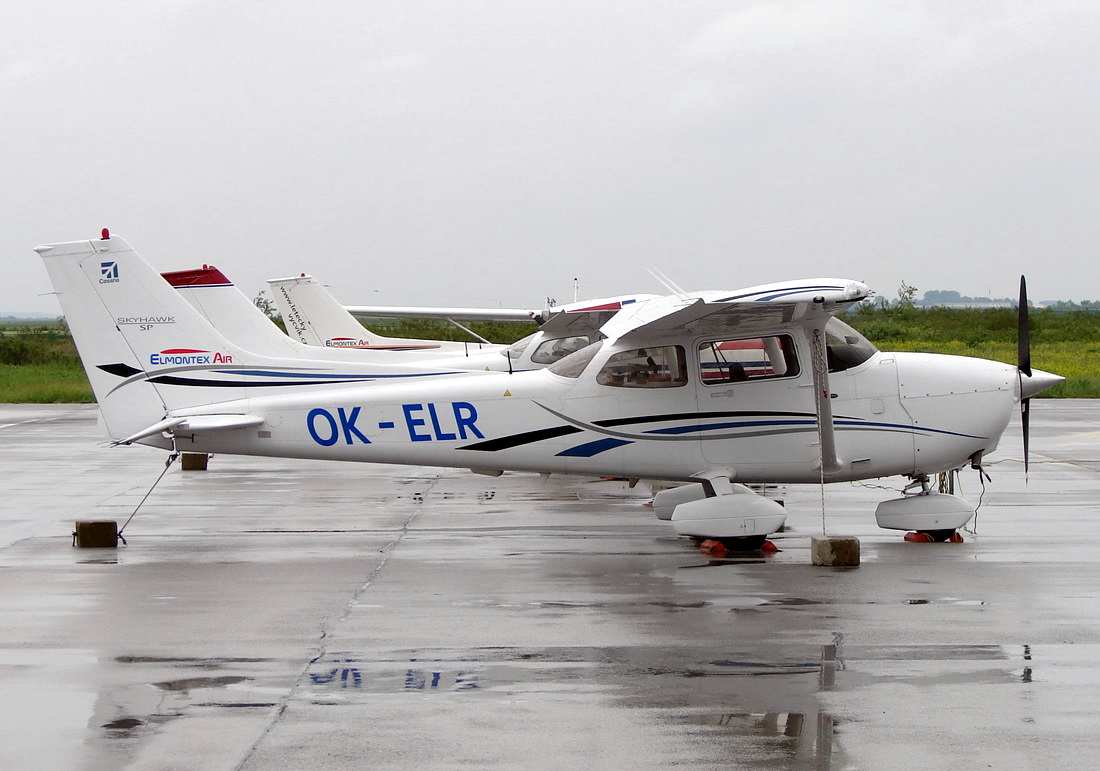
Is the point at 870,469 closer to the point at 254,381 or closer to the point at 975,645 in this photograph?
the point at 975,645

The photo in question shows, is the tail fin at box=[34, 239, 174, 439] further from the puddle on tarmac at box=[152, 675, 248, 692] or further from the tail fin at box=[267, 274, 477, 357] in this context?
the tail fin at box=[267, 274, 477, 357]

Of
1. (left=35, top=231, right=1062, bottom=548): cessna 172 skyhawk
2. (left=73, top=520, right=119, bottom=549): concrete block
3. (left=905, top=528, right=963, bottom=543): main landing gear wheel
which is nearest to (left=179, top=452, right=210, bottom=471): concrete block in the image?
(left=73, top=520, right=119, bottom=549): concrete block

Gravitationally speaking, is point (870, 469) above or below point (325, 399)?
below

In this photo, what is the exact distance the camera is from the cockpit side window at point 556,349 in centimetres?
1764

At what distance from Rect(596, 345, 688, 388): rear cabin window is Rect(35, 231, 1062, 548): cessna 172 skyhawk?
0.5 inches

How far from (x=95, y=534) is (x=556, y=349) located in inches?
312

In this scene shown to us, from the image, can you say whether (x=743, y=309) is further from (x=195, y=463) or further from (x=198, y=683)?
(x=195, y=463)

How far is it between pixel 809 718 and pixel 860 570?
4086 mm

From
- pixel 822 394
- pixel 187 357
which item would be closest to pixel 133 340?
pixel 187 357

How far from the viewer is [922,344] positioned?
5338cm

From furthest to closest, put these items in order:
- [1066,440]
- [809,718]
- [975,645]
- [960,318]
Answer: [960,318] → [1066,440] → [975,645] → [809,718]

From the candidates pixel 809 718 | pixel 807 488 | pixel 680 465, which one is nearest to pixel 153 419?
pixel 680 465

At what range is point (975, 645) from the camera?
7.37 m

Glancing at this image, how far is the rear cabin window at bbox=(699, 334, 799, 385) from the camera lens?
35.7 ft
